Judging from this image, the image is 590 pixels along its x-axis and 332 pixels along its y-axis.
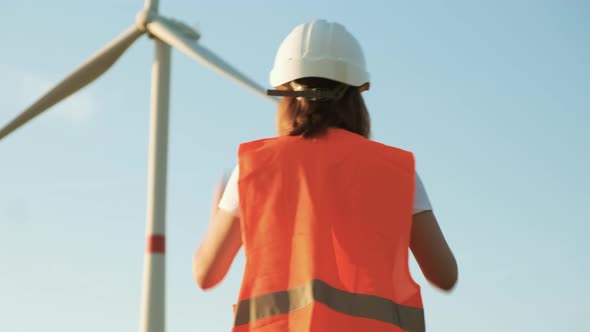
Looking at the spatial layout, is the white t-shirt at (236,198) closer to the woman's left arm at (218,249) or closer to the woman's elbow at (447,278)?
the woman's left arm at (218,249)

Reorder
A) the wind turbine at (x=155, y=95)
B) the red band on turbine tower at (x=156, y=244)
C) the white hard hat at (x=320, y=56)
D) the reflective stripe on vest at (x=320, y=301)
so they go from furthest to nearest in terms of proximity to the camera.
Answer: the wind turbine at (x=155, y=95) → the red band on turbine tower at (x=156, y=244) → the white hard hat at (x=320, y=56) → the reflective stripe on vest at (x=320, y=301)

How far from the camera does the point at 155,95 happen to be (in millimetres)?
20250

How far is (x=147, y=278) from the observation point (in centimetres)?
1838

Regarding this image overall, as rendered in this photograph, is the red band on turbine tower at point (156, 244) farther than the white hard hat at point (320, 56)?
Yes

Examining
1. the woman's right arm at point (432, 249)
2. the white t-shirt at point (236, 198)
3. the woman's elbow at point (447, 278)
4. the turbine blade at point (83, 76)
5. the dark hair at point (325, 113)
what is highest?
the turbine blade at point (83, 76)

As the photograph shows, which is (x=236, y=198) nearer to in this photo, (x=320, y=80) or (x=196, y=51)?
(x=320, y=80)

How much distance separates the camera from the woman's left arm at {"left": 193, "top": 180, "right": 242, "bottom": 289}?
14.3 ft

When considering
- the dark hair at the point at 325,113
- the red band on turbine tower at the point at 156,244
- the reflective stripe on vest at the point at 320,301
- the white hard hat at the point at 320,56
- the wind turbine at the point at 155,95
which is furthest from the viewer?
the wind turbine at the point at 155,95

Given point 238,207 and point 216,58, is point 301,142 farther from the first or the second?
point 216,58

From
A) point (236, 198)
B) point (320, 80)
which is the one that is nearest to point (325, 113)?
point (320, 80)

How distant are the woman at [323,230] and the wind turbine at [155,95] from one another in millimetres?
14095

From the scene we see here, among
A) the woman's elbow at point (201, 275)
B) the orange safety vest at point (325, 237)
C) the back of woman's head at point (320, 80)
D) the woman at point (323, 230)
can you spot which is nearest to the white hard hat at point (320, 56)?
the back of woman's head at point (320, 80)

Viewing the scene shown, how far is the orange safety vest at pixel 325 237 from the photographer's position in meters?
4.12

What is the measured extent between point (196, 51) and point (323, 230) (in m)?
16.5
